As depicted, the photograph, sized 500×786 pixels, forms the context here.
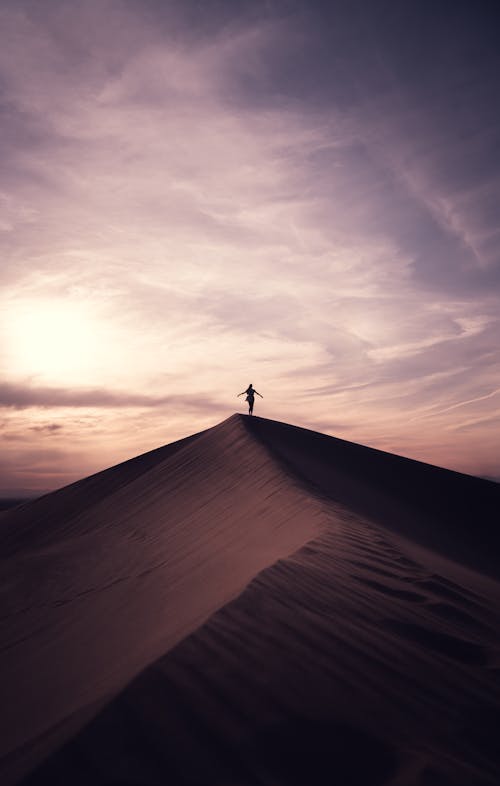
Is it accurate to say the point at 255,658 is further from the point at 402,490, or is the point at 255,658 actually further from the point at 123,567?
the point at 402,490

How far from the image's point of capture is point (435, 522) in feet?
42.1

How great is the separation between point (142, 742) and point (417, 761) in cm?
141

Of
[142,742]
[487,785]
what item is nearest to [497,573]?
[487,785]

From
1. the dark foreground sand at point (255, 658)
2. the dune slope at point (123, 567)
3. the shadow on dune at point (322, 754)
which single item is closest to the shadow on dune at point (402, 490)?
the dark foreground sand at point (255, 658)

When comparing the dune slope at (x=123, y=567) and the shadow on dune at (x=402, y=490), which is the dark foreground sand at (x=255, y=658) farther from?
the shadow on dune at (x=402, y=490)

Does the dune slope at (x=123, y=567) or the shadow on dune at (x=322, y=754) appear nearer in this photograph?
the shadow on dune at (x=322, y=754)

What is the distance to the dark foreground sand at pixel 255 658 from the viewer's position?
253cm

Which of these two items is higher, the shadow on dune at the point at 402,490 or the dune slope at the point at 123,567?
the shadow on dune at the point at 402,490

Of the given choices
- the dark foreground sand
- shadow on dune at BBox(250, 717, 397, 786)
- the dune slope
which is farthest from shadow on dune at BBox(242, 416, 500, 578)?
shadow on dune at BBox(250, 717, 397, 786)

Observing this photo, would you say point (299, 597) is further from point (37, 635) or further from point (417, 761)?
point (37, 635)

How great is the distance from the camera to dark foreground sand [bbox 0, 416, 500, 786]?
2533mm

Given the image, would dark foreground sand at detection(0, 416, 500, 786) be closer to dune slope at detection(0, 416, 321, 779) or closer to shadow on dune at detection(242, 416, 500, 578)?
dune slope at detection(0, 416, 321, 779)

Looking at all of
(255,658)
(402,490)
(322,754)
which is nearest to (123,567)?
(255,658)

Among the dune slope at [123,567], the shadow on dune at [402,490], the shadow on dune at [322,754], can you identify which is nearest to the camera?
the shadow on dune at [322,754]
